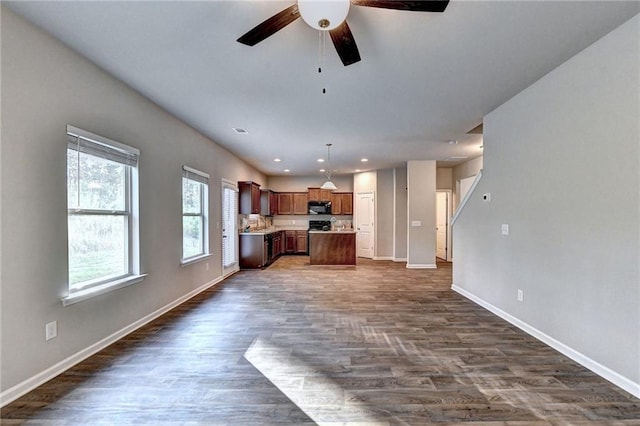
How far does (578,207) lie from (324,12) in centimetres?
270

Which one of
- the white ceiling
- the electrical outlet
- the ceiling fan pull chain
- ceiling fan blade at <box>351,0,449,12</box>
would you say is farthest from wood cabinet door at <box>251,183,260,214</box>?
ceiling fan blade at <box>351,0,449,12</box>

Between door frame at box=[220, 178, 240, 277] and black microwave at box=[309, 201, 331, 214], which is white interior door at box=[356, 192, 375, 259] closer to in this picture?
black microwave at box=[309, 201, 331, 214]

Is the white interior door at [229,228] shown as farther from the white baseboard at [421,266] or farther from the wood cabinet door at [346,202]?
the white baseboard at [421,266]

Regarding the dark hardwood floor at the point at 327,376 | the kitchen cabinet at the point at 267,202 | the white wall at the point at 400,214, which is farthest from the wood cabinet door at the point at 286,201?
the dark hardwood floor at the point at 327,376

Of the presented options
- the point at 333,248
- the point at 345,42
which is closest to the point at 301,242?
the point at 333,248

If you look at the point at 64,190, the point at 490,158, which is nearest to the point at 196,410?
the point at 64,190

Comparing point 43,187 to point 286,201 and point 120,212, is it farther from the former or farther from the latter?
point 286,201

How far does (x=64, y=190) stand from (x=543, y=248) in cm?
457

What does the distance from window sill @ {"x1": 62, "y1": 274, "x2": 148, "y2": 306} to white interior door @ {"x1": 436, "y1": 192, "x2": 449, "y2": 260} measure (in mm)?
7687

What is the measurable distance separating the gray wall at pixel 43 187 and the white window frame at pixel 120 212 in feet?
0.26

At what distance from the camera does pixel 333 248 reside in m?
7.33

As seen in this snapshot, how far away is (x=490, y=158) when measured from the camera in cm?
383

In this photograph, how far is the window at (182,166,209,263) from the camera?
4.37 metres

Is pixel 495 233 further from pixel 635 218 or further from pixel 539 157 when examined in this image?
pixel 635 218
